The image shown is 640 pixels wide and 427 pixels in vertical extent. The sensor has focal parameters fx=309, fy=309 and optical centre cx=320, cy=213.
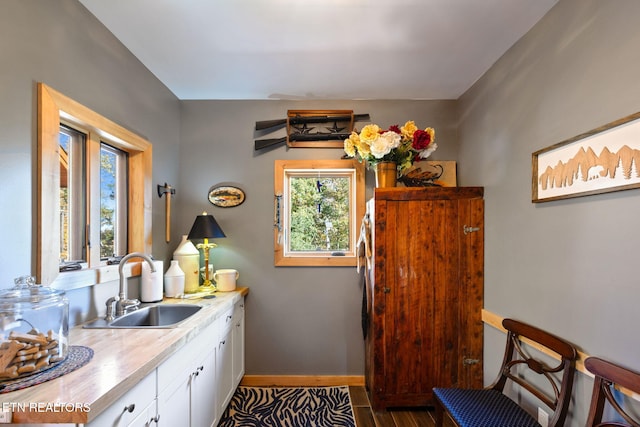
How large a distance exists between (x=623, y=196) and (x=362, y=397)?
2206 millimetres

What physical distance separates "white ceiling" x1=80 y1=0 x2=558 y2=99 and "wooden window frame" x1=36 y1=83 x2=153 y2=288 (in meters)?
0.60

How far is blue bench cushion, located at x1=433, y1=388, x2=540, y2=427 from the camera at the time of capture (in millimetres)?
1529

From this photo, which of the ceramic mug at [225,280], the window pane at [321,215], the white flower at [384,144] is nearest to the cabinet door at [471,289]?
the white flower at [384,144]

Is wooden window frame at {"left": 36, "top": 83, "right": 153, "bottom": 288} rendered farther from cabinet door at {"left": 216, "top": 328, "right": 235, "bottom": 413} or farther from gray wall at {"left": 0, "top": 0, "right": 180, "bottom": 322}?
cabinet door at {"left": 216, "top": 328, "right": 235, "bottom": 413}

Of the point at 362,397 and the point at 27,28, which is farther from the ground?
the point at 27,28

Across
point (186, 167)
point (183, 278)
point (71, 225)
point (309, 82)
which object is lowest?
point (183, 278)

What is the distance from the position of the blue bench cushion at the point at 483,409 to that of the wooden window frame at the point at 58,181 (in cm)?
206

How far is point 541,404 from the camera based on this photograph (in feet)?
5.56

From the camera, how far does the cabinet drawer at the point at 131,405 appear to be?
101 centimetres

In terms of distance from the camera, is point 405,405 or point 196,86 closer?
point 405,405

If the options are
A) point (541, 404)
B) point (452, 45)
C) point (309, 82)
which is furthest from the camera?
point (309, 82)

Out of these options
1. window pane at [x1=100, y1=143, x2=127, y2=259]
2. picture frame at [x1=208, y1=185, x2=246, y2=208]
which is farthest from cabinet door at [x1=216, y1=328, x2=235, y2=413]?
picture frame at [x1=208, y1=185, x2=246, y2=208]

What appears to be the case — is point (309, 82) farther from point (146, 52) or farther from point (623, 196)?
point (623, 196)

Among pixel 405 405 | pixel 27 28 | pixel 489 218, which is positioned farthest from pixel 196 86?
pixel 405 405
